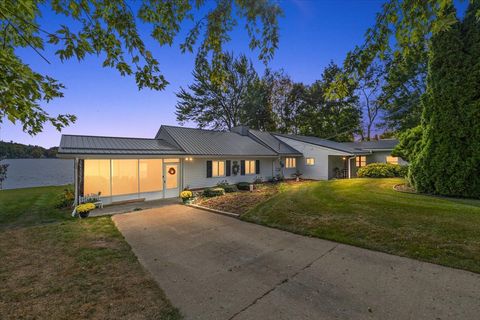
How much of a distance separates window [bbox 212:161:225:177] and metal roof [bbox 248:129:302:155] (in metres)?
5.74

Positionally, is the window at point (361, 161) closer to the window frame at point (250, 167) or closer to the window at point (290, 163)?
the window at point (290, 163)

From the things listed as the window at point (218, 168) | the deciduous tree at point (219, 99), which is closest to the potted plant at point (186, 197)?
the window at point (218, 168)

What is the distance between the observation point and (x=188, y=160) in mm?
14820

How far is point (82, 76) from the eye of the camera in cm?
1305

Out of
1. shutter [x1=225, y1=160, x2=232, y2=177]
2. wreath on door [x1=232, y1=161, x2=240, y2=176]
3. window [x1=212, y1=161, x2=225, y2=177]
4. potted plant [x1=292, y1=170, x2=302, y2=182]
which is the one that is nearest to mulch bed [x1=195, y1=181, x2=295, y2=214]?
window [x1=212, y1=161, x2=225, y2=177]

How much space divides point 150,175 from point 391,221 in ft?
39.4

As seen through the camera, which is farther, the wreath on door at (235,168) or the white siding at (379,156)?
the white siding at (379,156)

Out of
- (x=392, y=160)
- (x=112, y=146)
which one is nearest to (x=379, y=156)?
(x=392, y=160)

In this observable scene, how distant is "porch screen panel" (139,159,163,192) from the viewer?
13.1m

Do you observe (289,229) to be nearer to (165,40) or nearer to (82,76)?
(165,40)

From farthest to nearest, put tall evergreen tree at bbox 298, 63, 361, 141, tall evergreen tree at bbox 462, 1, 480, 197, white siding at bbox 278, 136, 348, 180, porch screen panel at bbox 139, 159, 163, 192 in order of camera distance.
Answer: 1. tall evergreen tree at bbox 298, 63, 361, 141
2. white siding at bbox 278, 136, 348, 180
3. porch screen panel at bbox 139, 159, 163, 192
4. tall evergreen tree at bbox 462, 1, 480, 197

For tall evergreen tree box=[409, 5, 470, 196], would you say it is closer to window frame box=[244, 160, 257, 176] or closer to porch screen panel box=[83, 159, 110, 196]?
window frame box=[244, 160, 257, 176]

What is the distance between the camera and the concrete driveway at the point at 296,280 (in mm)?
3213

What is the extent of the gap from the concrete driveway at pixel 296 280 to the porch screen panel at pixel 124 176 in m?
6.69
